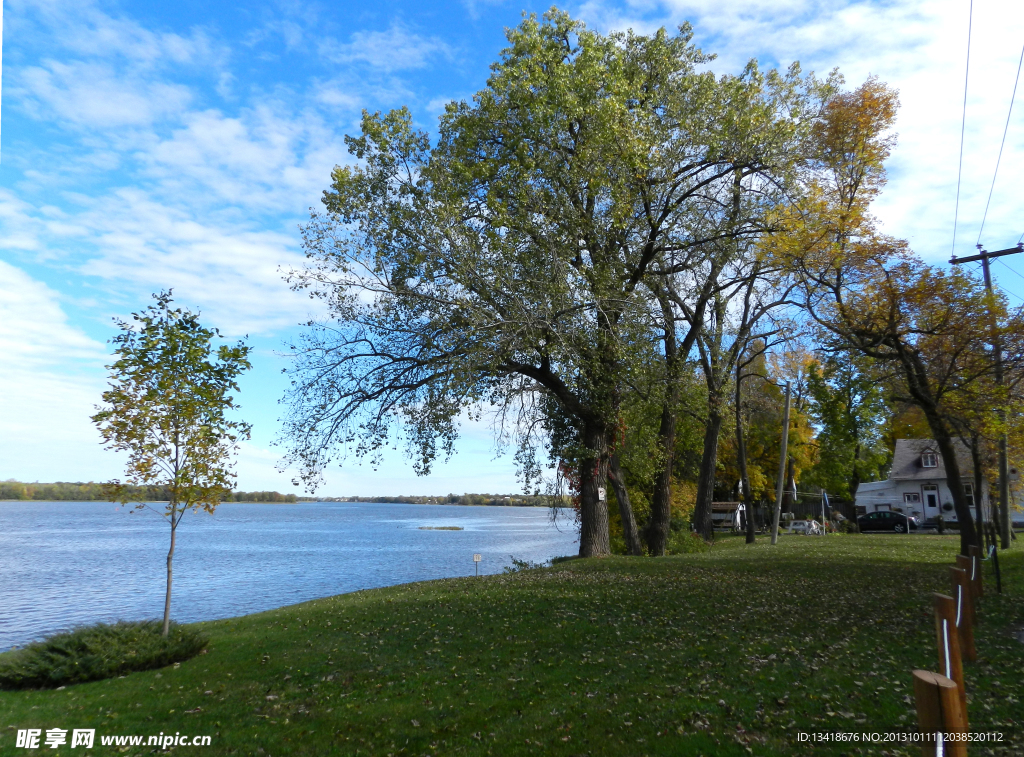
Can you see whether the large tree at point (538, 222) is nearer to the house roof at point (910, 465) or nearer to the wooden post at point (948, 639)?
the wooden post at point (948, 639)

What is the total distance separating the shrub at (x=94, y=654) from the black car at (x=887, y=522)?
146ft

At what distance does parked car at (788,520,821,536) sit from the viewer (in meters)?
43.2

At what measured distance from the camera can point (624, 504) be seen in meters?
25.0

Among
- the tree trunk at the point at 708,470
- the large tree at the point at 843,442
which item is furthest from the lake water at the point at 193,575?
the large tree at the point at 843,442

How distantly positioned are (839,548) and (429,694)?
22.9 m

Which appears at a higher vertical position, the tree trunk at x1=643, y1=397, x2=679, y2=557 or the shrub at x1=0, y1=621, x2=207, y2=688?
the tree trunk at x1=643, y1=397, x2=679, y2=557

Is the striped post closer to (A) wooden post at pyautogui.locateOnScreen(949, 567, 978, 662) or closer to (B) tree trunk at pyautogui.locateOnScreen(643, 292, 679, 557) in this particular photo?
(A) wooden post at pyautogui.locateOnScreen(949, 567, 978, 662)

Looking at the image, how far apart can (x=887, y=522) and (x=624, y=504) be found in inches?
1145

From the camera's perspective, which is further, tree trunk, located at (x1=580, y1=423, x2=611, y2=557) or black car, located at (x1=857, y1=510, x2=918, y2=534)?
black car, located at (x1=857, y1=510, x2=918, y2=534)

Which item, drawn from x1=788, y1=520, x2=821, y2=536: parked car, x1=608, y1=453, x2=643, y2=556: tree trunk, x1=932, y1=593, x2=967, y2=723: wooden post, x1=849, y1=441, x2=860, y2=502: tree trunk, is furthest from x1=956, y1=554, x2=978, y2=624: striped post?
x1=849, y1=441, x2=860, y2=502: tree trunk

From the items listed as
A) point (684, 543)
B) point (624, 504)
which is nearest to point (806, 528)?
point (684, 543)

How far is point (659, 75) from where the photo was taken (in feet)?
68.1

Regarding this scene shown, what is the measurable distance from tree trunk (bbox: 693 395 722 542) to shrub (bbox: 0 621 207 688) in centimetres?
2120

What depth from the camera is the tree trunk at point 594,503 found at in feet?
70.2
